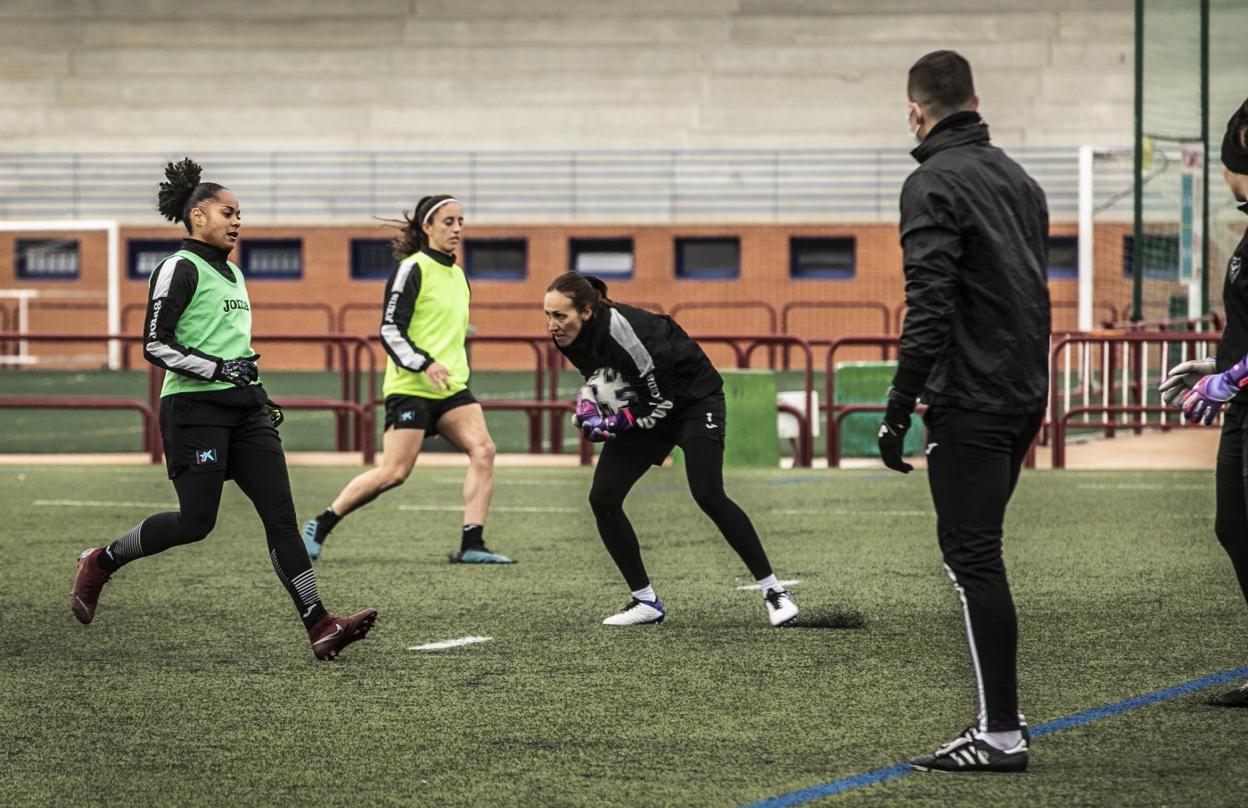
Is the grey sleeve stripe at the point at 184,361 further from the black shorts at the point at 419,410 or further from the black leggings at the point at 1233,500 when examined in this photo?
the black leggings at the point at 1233,500

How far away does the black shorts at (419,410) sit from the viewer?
32.4 feet

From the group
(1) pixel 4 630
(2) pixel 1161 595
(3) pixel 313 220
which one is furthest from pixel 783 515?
(3) pixel 313 220

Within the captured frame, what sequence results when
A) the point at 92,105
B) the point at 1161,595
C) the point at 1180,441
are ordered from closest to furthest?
the point at 1161,595 → the point at 1180,441 → the point at 92,105

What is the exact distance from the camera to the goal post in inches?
1329

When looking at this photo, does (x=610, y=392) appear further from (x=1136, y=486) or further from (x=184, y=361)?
(x=1136, y=486)

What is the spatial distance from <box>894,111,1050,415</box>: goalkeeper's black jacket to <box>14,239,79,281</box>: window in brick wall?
3439 centimetres

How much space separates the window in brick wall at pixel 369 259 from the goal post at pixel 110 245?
4.48 meters

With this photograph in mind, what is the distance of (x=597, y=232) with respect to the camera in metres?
35.8

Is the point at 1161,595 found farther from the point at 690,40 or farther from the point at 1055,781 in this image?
the point at 690,40

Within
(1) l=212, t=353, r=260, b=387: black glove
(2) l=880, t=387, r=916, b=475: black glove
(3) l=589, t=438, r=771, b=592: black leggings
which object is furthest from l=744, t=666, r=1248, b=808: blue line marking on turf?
(1) l=212, t=353, r=260, b=387: black glove

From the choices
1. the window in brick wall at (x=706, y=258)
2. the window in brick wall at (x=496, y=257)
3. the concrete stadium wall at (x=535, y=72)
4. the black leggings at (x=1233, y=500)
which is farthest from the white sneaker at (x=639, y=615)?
the concrete stadium wall at (x=535, y=72)

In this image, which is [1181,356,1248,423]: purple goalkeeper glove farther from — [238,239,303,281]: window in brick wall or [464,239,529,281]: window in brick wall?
[238,239,303,281]: window in brick wall

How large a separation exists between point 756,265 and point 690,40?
5025 millimetres

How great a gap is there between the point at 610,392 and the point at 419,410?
2.47 metres
